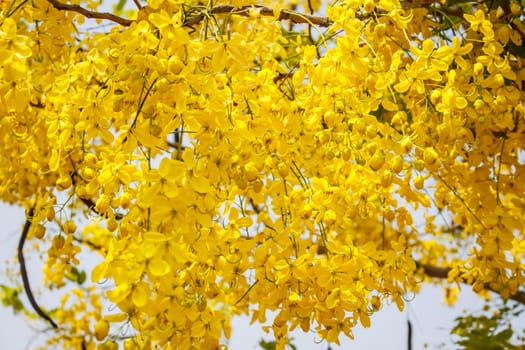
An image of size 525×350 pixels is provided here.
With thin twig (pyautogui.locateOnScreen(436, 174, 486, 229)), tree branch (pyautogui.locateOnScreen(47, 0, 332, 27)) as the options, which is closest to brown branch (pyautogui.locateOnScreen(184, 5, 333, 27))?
tree branch (pyautogui.locateOnScreen(47, 0, 332, 27))

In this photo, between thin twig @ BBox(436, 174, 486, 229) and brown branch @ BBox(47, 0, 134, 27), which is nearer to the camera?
brown branch @ BBox(47, 0, 134, 27)

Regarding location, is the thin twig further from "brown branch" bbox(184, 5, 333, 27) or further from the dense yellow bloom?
"brown branch" bbox(184, 5, 333, 27)

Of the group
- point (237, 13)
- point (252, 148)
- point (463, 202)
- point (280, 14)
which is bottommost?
point (252, 148)

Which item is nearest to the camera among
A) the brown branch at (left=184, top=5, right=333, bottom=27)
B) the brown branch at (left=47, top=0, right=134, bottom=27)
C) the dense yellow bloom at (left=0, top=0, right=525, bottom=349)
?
the dense yellow bloom at (left=0, top=0, right=525, bottom=349)

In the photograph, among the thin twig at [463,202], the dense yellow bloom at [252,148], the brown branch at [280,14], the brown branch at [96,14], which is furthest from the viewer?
the thin twig at [463,202]

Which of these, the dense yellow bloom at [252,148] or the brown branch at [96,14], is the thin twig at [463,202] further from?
the brown branch at [96,14]

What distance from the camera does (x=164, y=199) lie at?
0.99 m

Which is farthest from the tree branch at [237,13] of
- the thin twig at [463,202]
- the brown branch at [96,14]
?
the thin twig at [463,202]

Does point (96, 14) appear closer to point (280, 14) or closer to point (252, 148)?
point (280, 14)

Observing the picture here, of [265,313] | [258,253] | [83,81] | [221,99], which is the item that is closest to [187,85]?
[221,99]

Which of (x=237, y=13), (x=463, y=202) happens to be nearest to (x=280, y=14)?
(x=237, y=13)

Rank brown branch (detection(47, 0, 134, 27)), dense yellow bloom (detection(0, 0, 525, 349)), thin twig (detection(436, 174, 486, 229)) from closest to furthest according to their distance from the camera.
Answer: dense yellow bloom (detection(0, 0, 525, 349))
brown branch (detection(47, 0, 134, 27))
thin twig (detection(436, 174, 486, 229))

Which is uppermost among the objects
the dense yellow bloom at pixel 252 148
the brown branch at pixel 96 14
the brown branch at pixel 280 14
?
the brown branch at pixel 96 14

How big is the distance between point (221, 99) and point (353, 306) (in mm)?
491
